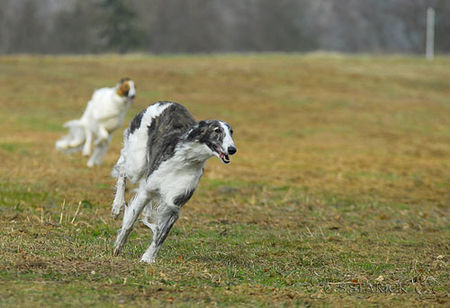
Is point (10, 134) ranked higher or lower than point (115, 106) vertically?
lower

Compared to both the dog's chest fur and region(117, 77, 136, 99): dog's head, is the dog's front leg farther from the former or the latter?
region(117, 77, 136, 99): dog's head

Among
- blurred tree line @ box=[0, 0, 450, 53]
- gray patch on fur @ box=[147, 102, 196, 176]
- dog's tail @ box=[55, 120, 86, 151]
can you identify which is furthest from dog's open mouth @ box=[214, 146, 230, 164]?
blurred tree line @ box=[0, 0, 450, 53]

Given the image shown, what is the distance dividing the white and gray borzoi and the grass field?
499 mm

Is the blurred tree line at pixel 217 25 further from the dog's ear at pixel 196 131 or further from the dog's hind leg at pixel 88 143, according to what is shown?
the dog's ear at pixel 196 131

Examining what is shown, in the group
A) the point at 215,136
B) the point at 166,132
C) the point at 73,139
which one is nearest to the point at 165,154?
the point at 166,132

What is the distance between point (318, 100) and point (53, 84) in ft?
37.7

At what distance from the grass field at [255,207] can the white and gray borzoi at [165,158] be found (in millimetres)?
499

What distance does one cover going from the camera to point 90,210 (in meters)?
11.6

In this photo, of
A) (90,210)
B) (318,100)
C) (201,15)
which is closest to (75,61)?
(318,100)

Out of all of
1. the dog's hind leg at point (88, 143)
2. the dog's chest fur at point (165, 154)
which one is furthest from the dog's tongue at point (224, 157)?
the dog's hind leg at point (88, 143)

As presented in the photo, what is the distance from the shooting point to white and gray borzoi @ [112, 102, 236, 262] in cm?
754

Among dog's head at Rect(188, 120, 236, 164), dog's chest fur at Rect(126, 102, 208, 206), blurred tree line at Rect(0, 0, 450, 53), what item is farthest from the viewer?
blurred tree line at Rect(0, 0, 450, 53)

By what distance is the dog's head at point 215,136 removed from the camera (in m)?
7.32

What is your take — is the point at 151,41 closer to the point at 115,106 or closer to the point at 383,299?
the point at 115,106
